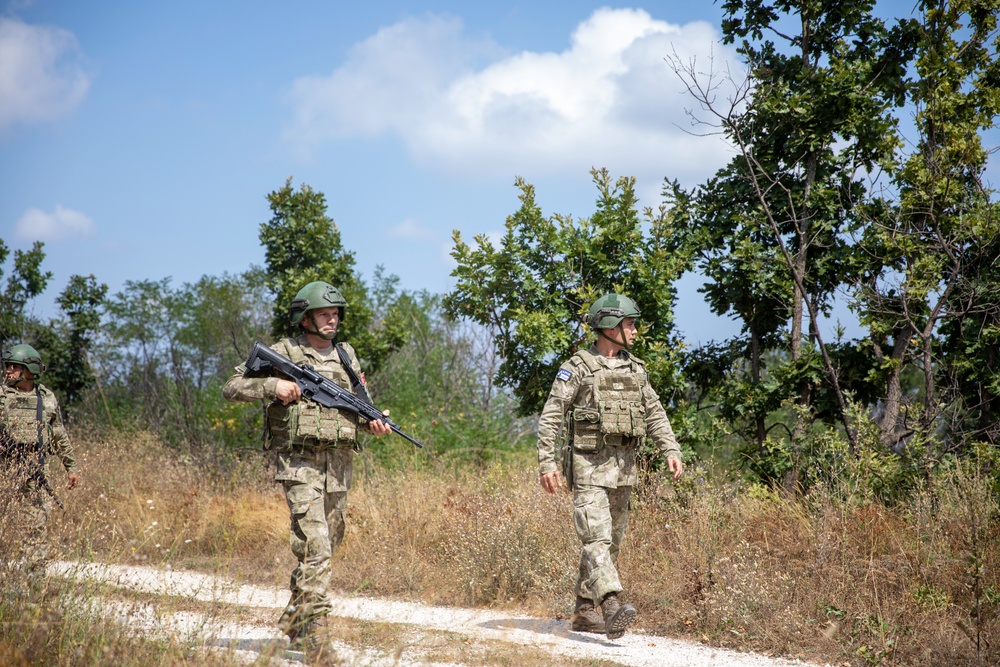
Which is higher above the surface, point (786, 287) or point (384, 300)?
point (384, 300)

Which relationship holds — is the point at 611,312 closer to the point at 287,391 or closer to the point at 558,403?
the point at 558,403

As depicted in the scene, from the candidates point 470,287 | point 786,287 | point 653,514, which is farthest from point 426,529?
point 786,287

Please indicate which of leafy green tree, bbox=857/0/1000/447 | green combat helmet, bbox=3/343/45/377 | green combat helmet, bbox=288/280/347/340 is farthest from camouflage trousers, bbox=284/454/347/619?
leafy green tree, bbox=857/0/1000/447

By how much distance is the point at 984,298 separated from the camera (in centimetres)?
945

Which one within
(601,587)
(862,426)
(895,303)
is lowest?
(601,587)

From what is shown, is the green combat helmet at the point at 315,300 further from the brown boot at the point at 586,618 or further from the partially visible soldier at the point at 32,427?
the partially visible soldier at the point at 32,427

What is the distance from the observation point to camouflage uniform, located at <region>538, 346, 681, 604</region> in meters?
6.43

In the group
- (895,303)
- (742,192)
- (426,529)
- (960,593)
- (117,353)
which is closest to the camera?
(960,593)

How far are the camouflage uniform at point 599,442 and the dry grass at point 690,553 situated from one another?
82 centimetres

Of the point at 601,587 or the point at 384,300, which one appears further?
the point at 384,300

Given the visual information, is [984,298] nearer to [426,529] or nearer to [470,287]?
[470,287]

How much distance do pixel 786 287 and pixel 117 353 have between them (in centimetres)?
1515

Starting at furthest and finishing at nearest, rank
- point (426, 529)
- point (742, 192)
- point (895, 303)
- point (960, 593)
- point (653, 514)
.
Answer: point (742, 192), point (895, 303), point (426, 529), point (653, 514), point (960, 593)

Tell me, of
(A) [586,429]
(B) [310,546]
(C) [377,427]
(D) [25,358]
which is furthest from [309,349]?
(D) [25,358]
